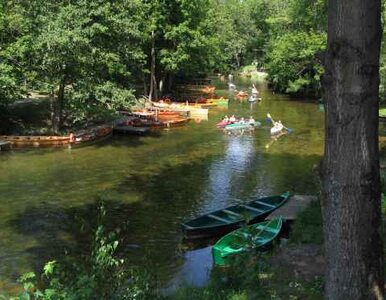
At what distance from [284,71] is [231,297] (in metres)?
51.4

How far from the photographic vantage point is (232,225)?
16500 mm

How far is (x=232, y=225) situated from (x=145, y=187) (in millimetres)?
6279

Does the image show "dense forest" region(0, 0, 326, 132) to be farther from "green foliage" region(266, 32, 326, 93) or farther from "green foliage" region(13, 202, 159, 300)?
"green foliage" region(13, 202, 159, 300)

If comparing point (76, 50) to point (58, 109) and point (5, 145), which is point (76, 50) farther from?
point (5, 145)

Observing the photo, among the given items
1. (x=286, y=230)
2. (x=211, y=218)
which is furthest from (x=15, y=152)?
(x=286, y=230)

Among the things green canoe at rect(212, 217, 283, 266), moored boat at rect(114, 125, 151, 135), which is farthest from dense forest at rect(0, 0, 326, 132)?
green canoe at rect(212, 217, 283, 266)

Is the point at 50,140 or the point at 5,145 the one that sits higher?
the point at 50,140

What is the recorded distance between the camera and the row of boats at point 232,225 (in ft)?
44.9

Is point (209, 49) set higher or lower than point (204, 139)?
higher

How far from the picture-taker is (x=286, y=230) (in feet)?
52.6

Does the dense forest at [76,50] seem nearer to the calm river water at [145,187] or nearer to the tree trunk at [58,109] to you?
the tree trunk at [58,109]

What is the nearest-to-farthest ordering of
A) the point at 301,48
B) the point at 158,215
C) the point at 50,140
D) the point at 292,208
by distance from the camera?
the point at 292,208 < the point at 158,215 < the point at 50,140 < the point at 301,48

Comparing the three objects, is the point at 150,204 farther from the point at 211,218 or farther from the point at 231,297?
the point at 231,297

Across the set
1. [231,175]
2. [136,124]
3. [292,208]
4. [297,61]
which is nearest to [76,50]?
[136,124]
